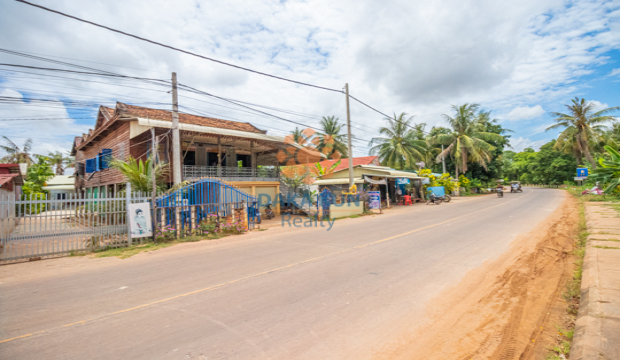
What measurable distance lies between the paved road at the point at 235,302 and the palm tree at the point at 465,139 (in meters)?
34.1

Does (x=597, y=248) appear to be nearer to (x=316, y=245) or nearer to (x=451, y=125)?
(x=316, y=245)

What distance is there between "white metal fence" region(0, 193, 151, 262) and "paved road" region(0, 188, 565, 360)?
2.91ft

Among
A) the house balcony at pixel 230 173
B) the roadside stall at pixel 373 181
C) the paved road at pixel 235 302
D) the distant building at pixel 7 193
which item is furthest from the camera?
the roadside stall at pixel 373 181

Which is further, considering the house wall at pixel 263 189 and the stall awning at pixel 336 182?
the stall awning at pixel 336 182

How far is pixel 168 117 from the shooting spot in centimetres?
1858

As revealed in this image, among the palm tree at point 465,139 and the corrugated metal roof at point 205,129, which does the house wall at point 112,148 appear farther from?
the palm tree at point 465,139

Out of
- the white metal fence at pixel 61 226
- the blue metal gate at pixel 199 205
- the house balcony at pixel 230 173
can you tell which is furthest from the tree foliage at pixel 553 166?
the white metal fence at pixel 61 226

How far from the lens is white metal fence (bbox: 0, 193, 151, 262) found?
7.93 meters

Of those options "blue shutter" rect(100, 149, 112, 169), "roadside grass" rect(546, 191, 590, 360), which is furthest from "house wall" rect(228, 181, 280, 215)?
"roadside grass" rect(546, 191, 590, 360)

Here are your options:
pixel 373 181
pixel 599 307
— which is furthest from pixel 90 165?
pixel 599 307

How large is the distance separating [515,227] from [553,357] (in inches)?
378

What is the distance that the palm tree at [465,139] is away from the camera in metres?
38.3

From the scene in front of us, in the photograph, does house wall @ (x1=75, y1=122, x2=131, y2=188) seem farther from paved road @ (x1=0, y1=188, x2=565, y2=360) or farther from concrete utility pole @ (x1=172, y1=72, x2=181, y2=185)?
paved road @ (x1=0, y1=188, x2=565, y2=360)

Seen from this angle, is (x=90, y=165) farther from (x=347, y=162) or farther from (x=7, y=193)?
(x=347, y=162)
